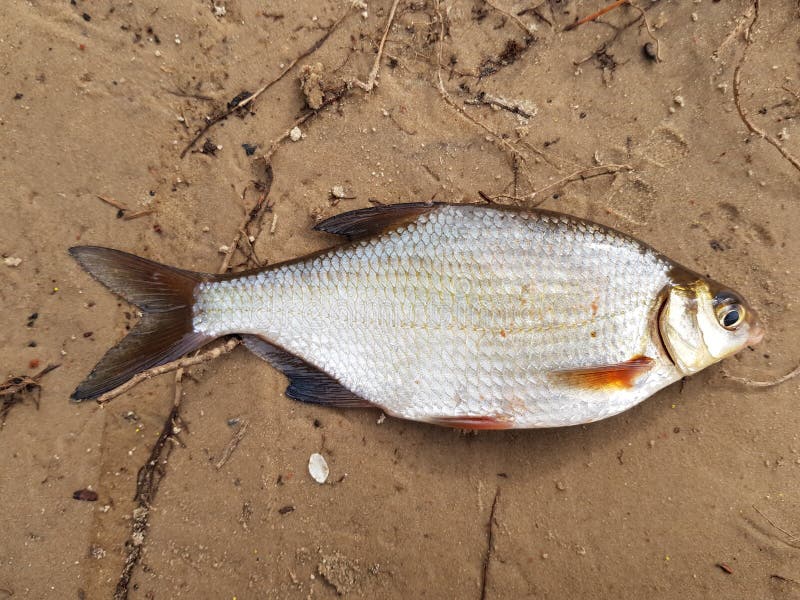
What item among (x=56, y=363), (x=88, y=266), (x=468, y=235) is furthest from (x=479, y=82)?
(x=56, y=363)

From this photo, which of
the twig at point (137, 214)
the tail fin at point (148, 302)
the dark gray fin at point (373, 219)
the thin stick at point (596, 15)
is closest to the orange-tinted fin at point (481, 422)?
the dark gray fin at point (373, 219)

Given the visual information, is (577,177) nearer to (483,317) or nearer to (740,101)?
(740,101)

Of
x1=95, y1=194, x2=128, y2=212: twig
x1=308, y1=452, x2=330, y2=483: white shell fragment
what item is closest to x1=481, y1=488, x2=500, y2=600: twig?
x1=308, y1=452, x2=330, y2=483: white shell fragment

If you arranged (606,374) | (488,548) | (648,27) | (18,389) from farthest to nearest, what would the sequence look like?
(648,27) < (488,548) < (18,389) < (606,374)

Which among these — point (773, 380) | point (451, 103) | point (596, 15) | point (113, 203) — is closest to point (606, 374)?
point (773, 380)

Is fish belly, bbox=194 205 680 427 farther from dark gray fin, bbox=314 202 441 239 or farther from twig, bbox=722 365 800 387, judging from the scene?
twig, bbox=722 365 800 387

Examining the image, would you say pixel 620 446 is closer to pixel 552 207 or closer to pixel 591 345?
pixel 591 345
